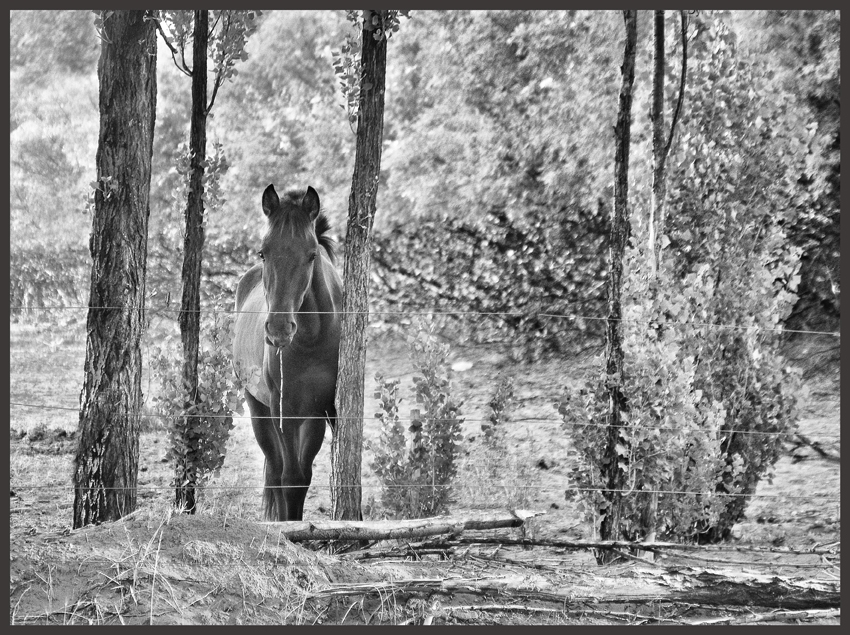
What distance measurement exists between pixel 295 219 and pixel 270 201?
0.20 m

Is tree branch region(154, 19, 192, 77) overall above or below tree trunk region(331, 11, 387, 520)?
above

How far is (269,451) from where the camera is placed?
5324 mm

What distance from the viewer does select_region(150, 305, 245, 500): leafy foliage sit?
205 inches

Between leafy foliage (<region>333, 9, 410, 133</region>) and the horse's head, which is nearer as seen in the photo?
the horse's head

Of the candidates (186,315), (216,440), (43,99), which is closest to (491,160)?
(186,315)

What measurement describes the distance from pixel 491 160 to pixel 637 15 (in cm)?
133

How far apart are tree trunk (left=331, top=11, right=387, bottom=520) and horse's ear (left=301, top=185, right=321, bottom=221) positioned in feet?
0.75

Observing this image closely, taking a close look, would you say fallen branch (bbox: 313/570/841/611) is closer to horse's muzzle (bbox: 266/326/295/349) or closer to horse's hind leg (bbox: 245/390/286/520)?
horse's hind leg (bbox: 245/390/286/520)

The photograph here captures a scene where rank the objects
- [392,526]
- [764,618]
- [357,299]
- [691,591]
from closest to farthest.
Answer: [764,618] < [691,591] < [392,526] < [357,299]

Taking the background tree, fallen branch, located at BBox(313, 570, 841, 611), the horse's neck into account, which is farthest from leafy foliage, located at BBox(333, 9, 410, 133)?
fallen branch, located at BBox(313, 570, 841, 611)

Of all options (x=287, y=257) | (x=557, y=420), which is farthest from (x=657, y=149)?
(x=287, y=257)

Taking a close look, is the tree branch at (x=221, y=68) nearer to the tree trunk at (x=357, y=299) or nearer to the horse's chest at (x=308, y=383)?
the tree trunk at (x=357, y=299)

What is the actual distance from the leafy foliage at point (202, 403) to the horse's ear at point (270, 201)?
0.74 m

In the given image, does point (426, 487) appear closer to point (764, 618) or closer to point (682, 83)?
point (764, 618)
